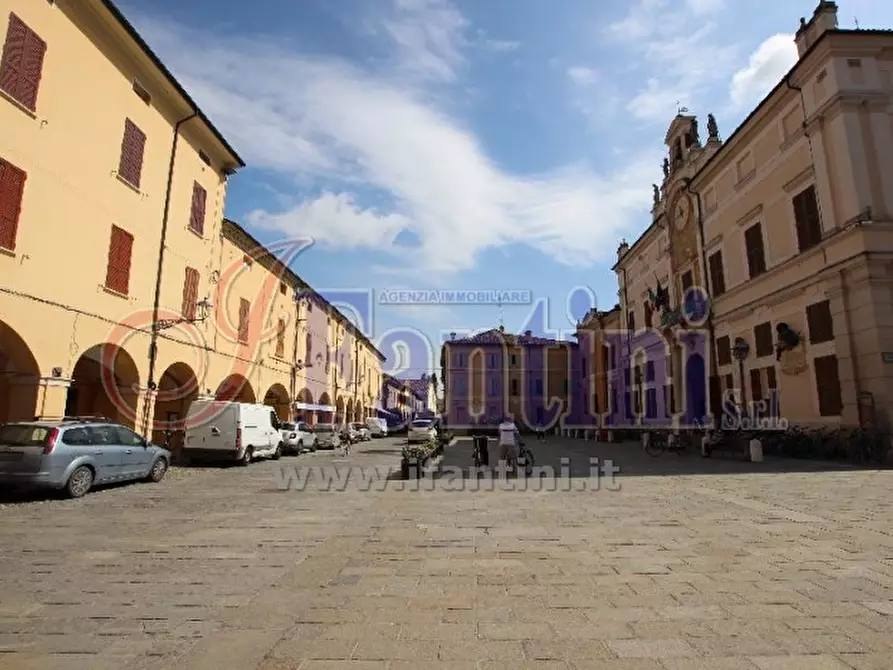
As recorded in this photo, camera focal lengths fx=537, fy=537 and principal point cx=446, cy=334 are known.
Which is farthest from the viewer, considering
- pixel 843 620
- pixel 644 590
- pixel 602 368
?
pixel 602 368

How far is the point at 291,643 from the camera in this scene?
12.5 feet

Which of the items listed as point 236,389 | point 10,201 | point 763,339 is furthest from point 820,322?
point 236,389

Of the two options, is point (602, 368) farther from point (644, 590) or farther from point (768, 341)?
point (644, 590)

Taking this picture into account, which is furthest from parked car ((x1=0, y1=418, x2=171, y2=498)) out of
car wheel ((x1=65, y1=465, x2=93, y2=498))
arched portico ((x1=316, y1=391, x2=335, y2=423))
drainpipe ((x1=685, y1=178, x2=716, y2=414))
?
arched portico ((x1=316, y1=391, x2=335, y2=423))

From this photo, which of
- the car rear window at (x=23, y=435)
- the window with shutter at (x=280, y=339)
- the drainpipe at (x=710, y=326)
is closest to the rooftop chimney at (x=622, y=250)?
the drainpipe at (x=710, y=326)

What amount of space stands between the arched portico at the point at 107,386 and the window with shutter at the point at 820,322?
2270 cm

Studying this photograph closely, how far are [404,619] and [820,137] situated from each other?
2165 cm

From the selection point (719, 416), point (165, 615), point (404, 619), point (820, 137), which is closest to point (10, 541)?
point (165, 615)

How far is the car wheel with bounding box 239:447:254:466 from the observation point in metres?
18.8

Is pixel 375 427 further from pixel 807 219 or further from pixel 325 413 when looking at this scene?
pixel 807 219

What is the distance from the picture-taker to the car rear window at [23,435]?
10383 millimetres

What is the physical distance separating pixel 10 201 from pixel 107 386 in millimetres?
7282

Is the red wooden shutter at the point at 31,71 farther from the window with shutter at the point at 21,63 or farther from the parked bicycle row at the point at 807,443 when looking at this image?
the parked bicycle row at the point at 807,443

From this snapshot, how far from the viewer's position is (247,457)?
1905cm
